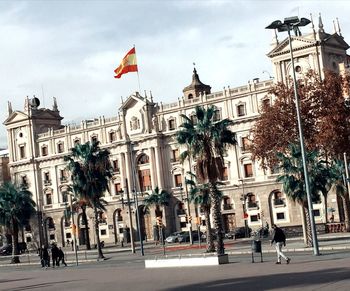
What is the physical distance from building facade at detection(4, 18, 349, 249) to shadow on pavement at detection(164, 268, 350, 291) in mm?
47006

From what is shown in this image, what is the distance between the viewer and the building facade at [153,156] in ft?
271

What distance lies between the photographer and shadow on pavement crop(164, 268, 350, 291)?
879 inches

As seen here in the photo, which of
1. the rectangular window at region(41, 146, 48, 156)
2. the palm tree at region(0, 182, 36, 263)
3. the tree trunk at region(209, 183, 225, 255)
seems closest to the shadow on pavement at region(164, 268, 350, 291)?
the tree trunk at region(209, 183, 225, 255)

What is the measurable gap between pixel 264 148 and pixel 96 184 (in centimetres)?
1806

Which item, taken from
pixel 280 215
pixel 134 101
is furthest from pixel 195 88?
pixel 280 215

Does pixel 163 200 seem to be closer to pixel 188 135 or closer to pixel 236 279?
pixel 188 135

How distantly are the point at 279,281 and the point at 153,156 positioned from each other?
72.8 meters

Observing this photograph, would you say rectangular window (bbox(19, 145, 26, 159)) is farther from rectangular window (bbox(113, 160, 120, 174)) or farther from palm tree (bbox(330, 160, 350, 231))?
palm tree (bbox(330, 160, 350, 231))

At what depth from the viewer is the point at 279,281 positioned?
23.6 m

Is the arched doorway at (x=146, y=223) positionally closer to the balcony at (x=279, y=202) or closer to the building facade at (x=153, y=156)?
the building facade at (x=153, y=156)

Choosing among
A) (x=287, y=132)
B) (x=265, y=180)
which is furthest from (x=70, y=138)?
(x=287, y=132)

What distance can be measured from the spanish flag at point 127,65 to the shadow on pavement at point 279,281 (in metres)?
42.2

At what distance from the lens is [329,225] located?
225 feet

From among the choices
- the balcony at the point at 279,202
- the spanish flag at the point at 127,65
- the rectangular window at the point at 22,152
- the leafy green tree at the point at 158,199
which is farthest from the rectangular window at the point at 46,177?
the spanish flag at the point at 127,65
